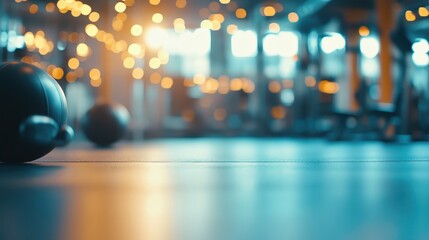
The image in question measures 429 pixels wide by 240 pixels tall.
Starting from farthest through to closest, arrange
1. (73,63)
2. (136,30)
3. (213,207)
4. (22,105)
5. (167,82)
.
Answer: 1. (167,82)
2. (73,63)
3. (136,30)
4. (22,105)
5. (213,207)

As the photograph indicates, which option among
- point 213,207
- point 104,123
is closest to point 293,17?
point 104,123

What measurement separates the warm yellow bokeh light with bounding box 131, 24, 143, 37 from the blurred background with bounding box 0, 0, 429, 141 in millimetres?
13

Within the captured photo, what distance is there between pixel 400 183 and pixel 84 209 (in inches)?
32.4

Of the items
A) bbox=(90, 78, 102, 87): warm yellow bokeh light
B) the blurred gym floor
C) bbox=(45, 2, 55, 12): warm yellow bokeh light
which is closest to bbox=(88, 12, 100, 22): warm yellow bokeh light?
bbox=(45, 2, 55, 12): warm yellow bokeh light

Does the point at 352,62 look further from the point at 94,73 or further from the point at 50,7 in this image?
the point at 50,7

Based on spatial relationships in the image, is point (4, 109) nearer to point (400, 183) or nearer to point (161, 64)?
point (400, 183)

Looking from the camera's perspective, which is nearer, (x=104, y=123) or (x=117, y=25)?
(x=104, y=123)

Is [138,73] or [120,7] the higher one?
[120,7]

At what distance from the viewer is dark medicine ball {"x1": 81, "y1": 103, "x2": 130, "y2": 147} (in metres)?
3.66

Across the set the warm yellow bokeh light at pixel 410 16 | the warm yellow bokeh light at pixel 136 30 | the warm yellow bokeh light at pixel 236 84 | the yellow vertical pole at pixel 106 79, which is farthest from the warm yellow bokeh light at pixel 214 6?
the warm yellow bokeh light at pixel 410 16

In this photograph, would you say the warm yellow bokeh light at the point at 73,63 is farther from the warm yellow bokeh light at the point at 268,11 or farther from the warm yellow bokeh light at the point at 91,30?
the warm yellow bokeh light at the point at 268,11

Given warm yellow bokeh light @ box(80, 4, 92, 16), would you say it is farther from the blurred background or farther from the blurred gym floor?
the blurred gym floor

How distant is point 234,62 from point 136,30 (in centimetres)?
241

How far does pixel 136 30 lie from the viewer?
256 inches
